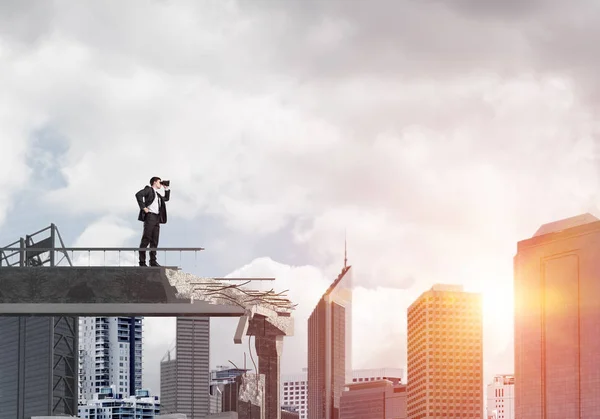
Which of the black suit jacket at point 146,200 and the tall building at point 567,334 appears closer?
the black suit jacket at point 146,200

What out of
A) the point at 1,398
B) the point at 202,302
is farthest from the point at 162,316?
the point at 1,398

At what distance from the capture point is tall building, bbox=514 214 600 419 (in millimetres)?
184625

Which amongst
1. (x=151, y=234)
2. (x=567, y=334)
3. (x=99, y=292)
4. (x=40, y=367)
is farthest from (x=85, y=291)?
(x=567, y=334)

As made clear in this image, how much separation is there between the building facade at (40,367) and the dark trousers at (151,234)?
16148mm

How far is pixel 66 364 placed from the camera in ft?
127

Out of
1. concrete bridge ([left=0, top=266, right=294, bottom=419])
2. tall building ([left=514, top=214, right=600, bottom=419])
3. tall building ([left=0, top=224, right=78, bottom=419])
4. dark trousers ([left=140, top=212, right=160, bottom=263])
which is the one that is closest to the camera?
concrete bridge ([left=0, top=266, right=294, bottom=419])

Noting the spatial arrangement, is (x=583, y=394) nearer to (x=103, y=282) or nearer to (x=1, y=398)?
(x=1, y=398)

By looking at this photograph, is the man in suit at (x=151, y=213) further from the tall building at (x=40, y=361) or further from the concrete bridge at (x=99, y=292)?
the tall building at (x=40, y=361)

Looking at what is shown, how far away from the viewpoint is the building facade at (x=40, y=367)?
37.8 metres

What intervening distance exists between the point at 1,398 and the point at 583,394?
140 m

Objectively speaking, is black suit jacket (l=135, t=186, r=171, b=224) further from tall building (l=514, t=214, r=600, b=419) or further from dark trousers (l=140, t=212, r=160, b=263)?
tall building (l=514, t=214, r=600, b=419)

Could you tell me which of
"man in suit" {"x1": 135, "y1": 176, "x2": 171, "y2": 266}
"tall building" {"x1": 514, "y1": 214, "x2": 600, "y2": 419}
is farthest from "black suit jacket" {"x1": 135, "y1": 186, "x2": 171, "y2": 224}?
"tall building" {"x1": 514, "y1": 214, "x2": 600, "y2": 419}

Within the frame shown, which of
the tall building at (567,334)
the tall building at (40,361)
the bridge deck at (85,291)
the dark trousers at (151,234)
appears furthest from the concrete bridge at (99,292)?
the tall building at (567,334)

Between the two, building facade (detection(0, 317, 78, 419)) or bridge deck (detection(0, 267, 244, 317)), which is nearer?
bridge deck (detection(0, 267, 244, 317))
